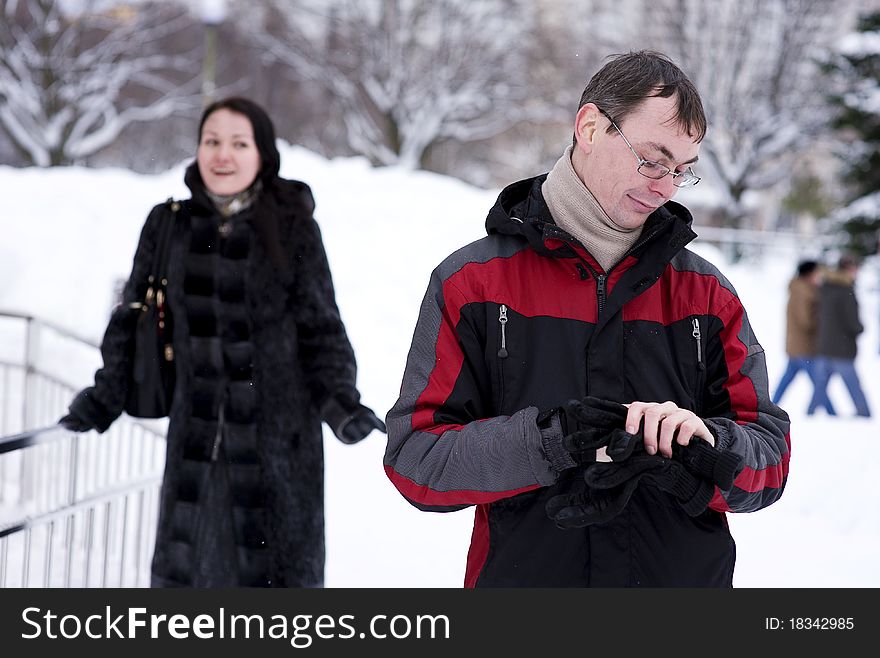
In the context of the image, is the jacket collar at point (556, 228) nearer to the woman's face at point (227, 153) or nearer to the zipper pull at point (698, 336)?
the zipper pull at point (698, 336)

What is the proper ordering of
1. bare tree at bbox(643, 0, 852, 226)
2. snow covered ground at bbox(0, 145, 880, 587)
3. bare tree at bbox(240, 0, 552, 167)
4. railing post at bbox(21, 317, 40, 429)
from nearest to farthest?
snow covered ground at bbox(0, 145, 880, 587) → railing post at bbox(21, 317, 40, 429) → bare tree at bbox(643, 0, 852, 226) → bare tree at bbox(240, 0, 552, 167)

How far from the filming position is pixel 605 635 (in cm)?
173

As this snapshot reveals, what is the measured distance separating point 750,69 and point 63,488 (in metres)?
14.3

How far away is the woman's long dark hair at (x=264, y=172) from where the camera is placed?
2.84 m

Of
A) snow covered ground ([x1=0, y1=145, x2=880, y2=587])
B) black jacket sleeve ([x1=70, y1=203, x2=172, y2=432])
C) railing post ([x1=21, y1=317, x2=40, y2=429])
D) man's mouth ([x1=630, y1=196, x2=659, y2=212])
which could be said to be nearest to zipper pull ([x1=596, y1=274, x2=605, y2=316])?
man's mouth ([x1=630, y1=196, x2=659, y2=212])

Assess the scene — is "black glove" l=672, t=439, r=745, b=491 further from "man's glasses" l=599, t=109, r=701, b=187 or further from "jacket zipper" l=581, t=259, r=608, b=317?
"man's glasses" l=599, t=109, r=701, b=187

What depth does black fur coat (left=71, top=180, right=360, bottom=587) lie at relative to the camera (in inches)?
112

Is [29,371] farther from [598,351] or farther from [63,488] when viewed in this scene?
[598,351]

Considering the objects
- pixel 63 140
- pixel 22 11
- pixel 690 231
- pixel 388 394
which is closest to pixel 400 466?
pixel 690 231

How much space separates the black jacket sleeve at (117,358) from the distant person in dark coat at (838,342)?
612 centimetres

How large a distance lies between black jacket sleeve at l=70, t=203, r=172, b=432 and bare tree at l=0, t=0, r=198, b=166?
817 cm

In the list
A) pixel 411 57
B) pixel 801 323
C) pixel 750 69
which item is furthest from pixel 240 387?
pixel 750 69

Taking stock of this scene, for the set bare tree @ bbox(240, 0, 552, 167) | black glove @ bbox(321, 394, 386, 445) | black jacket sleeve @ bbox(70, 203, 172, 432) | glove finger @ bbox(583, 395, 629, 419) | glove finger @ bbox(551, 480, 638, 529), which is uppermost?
bare tree @ bbox(240, 0, 552, 167)

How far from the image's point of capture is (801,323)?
8242mm
